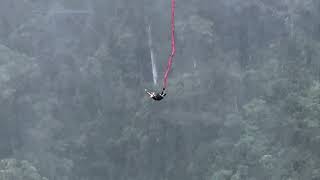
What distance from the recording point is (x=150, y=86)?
19859 millimetres

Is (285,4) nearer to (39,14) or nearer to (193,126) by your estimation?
(193,126)

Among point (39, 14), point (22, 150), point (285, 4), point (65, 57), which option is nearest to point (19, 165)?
point (22, 150)

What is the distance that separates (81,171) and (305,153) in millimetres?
6722

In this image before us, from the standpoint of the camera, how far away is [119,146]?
19.6 metres

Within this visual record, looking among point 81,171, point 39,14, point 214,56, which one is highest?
point 39,14

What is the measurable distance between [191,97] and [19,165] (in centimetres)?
520

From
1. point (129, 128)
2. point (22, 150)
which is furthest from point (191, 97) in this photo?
point (22, 150)

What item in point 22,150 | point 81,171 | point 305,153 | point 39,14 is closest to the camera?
point 305,153

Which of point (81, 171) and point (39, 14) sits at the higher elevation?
point (39, 14)

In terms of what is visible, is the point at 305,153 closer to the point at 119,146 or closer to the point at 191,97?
the point at 191,97

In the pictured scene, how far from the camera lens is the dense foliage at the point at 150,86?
17.7 m

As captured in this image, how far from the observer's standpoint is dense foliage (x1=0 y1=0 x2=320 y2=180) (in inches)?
696

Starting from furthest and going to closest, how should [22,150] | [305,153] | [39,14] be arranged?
[39,14]
[22,150]
[305,153]

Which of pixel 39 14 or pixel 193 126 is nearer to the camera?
pixel 193 126
